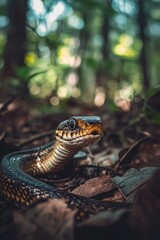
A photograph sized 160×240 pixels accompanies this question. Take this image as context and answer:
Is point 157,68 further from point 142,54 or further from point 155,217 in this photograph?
point 155,217

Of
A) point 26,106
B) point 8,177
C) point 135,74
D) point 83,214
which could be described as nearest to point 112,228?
point 83,214

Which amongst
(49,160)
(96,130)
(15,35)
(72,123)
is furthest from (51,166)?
(15,35)

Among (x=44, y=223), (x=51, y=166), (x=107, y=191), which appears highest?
(x=44, y=223)

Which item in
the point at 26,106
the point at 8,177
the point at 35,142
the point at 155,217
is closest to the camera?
the point at 155,217

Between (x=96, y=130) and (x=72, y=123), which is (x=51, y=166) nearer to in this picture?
(x=72, y=123)

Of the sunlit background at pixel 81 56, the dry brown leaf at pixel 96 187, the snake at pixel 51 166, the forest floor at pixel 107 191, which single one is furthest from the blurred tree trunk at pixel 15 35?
the dry brown leaf at pixel 96 187

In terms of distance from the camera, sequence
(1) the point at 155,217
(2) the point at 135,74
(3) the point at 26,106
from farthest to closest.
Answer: (2) the point at 135,74
(3) the point at 26,106
(1) the point at 155,217
